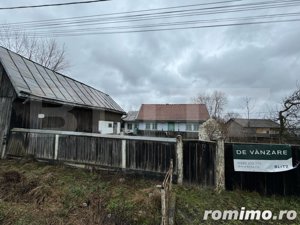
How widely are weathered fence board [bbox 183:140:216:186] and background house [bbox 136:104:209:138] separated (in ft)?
79.2

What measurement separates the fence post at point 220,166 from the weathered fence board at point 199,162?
109 mm

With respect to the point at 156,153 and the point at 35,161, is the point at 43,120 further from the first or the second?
the point at 156,153

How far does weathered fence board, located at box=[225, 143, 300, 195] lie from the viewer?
567 centimetres

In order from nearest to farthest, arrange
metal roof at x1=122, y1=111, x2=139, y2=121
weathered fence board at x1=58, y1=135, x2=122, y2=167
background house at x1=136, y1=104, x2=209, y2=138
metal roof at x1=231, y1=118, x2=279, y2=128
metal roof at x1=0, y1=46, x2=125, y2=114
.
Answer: weathered fence board at x1=58, y1=135, x2=122, y2=167 → metal roof at x1=0, y1=46, x2=125, y2=114 → background house at x1=136, y1=104, x2=209, y2=138 → metal roof at x1=122, y1=111, x2=139, y2=121 → metal roof at x1=231, y1=118, x2=279, y2=128

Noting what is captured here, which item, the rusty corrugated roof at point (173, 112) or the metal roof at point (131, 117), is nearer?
the rusty corrugated roof at point (173, 112)

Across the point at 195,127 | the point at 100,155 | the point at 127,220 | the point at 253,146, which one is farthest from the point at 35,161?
the point at 195,127

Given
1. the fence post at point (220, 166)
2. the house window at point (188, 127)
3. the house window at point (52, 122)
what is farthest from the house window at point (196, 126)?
the fence post at point (220, 166)

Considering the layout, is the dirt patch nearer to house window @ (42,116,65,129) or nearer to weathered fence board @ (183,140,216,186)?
weathered fence board @ (183,140,216,186)

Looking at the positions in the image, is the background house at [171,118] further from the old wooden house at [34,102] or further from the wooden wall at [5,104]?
the wooden wall at [5,104]

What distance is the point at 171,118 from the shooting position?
3175cm

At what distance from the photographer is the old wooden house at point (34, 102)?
29.7 ft

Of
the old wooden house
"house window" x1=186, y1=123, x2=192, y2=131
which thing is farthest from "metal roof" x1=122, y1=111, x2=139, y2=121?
the old wooden house

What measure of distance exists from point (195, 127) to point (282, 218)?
27123 mm

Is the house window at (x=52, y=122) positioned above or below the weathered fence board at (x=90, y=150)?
above
